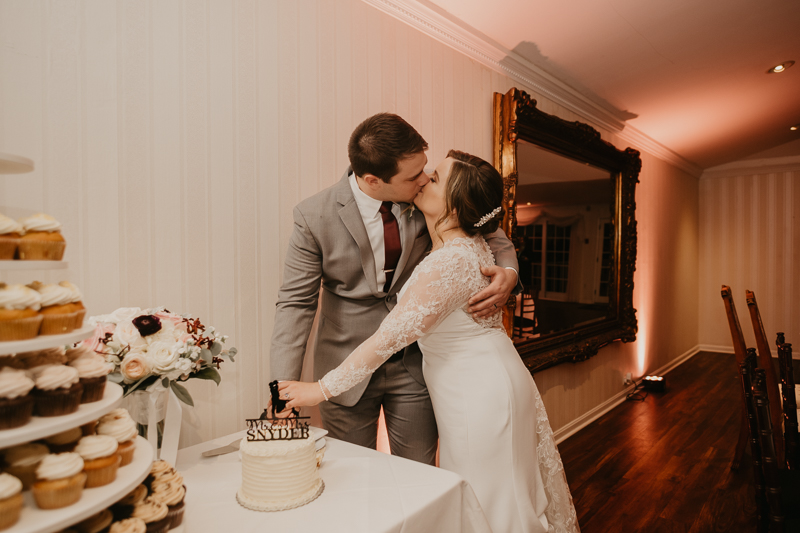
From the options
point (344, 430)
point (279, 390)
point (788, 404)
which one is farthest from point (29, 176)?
point (788, 404)

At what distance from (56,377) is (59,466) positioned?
0.11 meters

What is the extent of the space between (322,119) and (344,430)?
1.24 meters

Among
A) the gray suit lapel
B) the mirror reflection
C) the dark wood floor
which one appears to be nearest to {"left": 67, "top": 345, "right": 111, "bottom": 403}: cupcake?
the gray suit lapel

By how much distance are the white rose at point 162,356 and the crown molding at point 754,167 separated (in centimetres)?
850

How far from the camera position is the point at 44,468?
0.61 metres

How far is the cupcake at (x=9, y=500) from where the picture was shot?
0.55 metres

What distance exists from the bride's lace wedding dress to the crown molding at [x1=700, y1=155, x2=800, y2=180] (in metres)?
7.50

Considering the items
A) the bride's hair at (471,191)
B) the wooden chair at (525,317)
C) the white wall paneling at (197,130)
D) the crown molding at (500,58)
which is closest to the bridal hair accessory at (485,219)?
the bride's hair at (471,191)

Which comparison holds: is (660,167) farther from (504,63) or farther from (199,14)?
(199,14)

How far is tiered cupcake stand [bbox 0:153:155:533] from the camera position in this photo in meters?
0.57

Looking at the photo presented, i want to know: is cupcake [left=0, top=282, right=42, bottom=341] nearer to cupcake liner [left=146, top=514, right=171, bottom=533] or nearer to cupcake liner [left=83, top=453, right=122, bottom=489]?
cupcake liner [left=83, top=453, right=122, bottom=489]

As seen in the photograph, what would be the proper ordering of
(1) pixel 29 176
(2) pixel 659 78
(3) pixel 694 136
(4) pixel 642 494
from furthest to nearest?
(3) pixel 694 136
(2) pixel 659 78
(4) pixel 642 494
(1) pixel 29 176

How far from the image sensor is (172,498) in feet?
2.53

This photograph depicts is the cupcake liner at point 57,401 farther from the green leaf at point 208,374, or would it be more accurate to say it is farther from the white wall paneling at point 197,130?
the white wall paneling at point 197,130
